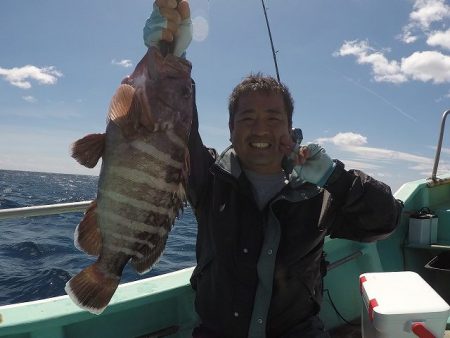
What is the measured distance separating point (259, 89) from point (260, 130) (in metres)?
0.33

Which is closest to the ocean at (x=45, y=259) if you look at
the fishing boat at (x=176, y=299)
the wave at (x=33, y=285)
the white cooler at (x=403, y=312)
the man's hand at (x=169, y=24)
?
the wave at (x=33, y=285)

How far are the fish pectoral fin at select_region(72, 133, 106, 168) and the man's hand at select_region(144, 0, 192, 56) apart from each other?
1.92 ft

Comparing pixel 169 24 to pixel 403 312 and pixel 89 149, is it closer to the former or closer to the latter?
pixel 89 149

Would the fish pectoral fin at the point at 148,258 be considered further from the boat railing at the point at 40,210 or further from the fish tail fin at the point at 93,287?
the boat railing at the point at 40,210

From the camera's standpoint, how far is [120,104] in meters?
1.90

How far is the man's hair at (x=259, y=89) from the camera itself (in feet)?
9.74

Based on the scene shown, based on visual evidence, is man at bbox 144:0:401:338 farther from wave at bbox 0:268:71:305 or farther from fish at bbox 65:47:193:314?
wave at bbox 0:268:71:305

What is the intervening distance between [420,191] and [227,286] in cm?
428

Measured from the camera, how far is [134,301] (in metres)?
3.02

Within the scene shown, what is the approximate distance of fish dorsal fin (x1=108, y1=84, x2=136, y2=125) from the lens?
6.23ft

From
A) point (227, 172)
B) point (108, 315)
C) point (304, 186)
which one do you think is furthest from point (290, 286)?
point (108, 315)

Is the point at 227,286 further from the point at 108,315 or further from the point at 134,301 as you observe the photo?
the point at 108,315

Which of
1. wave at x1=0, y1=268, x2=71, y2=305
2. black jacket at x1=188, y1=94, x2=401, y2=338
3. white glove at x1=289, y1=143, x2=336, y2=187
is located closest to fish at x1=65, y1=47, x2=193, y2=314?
black jacket at x1=188, y1=94, x2=401, y2=338

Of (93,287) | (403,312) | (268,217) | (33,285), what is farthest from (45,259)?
(403,312)
